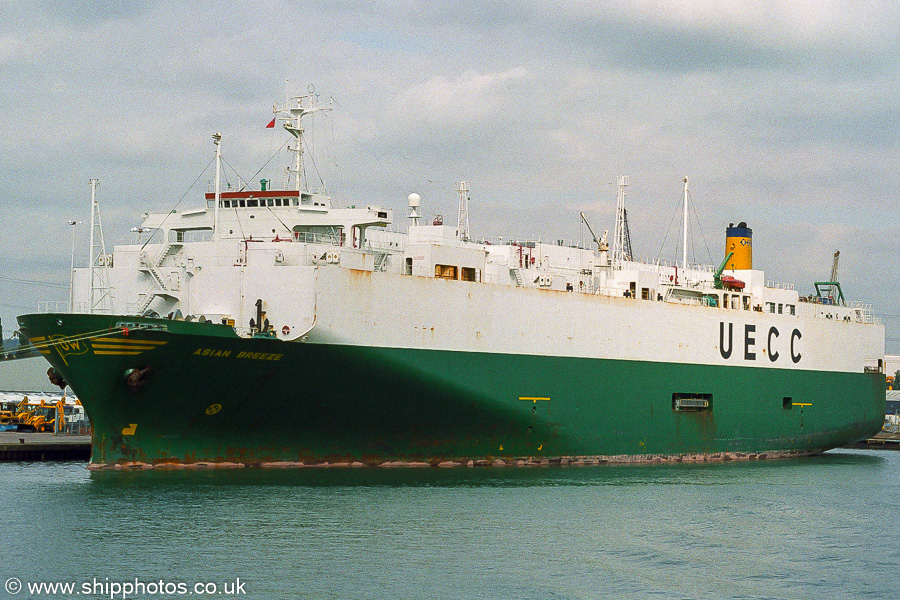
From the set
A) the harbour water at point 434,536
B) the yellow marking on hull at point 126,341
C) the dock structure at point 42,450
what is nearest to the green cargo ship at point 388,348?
the yellow marking on hull at point 126,341

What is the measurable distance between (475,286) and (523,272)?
3462mm

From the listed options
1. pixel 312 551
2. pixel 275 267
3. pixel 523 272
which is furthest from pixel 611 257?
pixel 312 551

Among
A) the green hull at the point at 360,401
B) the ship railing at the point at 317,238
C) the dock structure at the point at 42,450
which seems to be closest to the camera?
the green hull at the point at 360,401

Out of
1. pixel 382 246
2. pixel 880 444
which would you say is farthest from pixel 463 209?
pixel 880 444

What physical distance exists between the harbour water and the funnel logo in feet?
10.4

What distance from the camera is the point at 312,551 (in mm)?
18875

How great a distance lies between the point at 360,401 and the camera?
92.2ft

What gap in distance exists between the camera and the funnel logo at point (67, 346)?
25.2m

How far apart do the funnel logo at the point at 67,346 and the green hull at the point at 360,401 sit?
0.04 m

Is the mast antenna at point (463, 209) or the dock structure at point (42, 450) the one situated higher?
the mast antenna at point (463, 209)

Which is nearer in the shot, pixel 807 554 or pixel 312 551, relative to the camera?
pixel 312 551

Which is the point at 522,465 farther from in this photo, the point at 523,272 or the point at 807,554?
the point at 807,554

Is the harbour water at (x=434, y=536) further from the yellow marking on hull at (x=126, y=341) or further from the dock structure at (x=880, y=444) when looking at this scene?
the dock structure at (x=880, y=444)

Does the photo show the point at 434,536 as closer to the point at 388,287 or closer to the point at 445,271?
the point at 388,287
